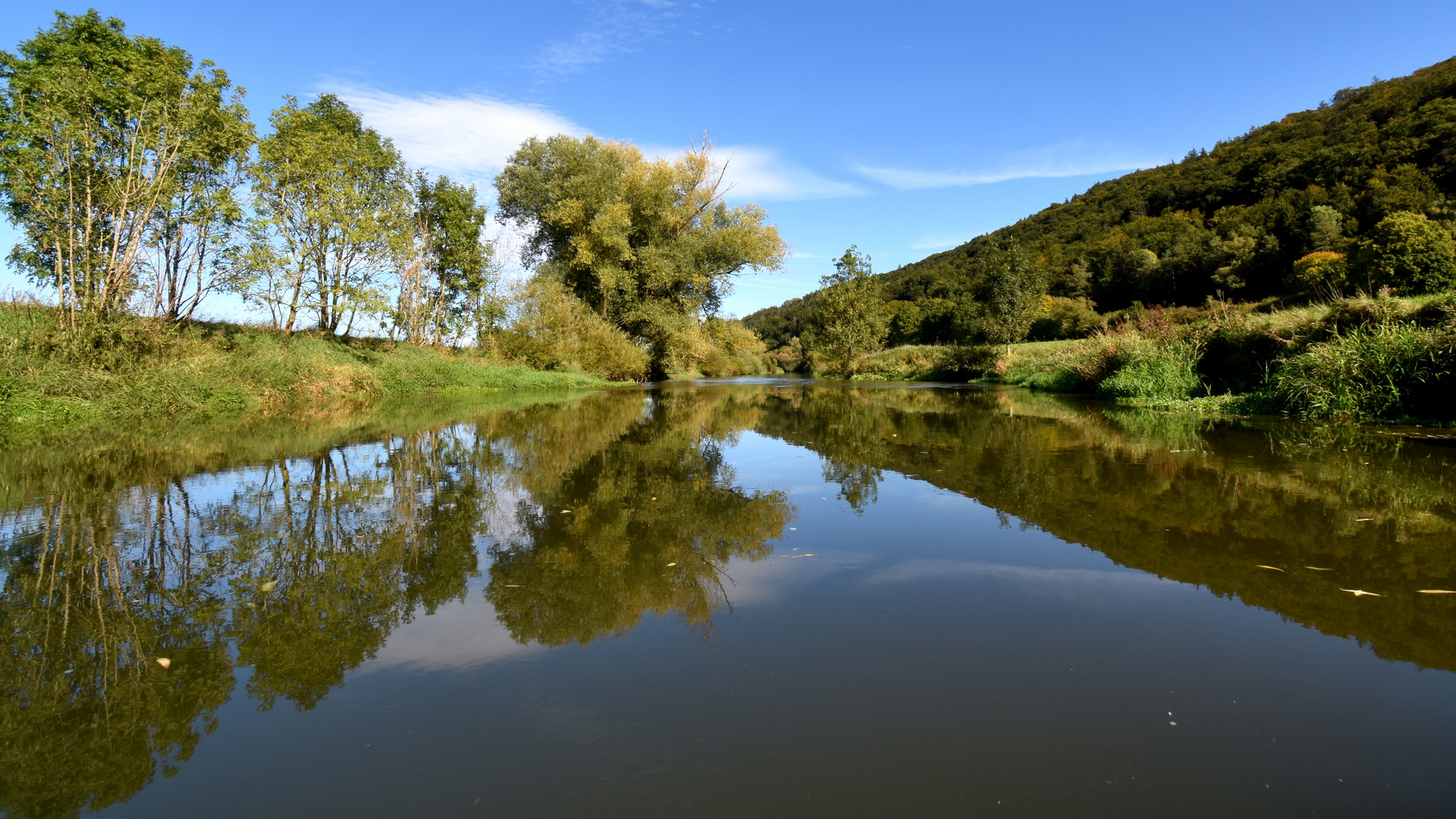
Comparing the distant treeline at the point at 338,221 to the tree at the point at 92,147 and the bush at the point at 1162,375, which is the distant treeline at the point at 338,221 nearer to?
the tree at the point at 92,147

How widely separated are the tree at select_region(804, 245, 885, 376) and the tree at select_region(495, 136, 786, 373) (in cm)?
887

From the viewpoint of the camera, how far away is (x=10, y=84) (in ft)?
45.3

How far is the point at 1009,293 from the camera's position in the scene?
29547 millimetres

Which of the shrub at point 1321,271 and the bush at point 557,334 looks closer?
the shrub at point 1321,271

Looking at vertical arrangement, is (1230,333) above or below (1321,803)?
above

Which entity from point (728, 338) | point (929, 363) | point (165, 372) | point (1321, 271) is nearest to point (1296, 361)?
point (165, 372)

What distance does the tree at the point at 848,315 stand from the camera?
1494 inches

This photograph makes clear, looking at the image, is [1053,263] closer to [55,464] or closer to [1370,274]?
[1370,274]

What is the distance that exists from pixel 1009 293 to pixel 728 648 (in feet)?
99.8

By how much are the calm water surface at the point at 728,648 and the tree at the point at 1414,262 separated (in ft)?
72.9

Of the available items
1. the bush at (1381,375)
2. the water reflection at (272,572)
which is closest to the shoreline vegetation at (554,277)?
the bush at (1381,375)

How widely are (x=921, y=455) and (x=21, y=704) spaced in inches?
298

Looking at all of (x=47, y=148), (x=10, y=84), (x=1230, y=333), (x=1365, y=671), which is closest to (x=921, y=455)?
(x=1365, y=671)

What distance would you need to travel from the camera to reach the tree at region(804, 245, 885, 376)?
3794cm
